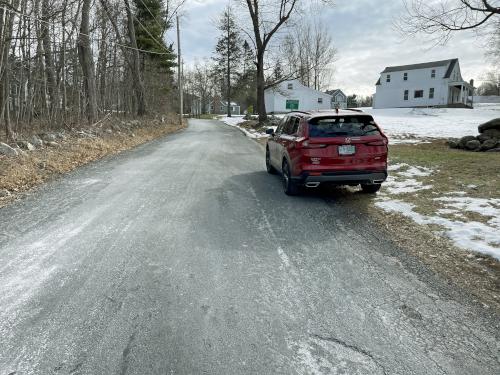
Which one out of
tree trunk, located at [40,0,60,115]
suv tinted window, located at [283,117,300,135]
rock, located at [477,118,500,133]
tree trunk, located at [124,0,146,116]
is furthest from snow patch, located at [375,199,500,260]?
tree trunk, located at [124,0,146,116]

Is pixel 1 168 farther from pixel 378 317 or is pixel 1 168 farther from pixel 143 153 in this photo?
pixel 378 317

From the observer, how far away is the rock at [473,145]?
579 inches

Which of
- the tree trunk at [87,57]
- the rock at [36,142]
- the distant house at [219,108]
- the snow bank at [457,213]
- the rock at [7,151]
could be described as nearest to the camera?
the snow bank at [457,213]

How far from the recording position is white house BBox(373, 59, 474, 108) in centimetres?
5316

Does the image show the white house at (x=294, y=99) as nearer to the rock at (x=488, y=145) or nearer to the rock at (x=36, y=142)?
the rock at (x=488, y=145)

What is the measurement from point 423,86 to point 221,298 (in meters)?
58.9

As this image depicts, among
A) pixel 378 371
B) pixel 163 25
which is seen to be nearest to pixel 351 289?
pixel 378 371

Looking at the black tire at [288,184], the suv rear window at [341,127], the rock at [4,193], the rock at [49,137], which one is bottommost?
the rock at [4,193]

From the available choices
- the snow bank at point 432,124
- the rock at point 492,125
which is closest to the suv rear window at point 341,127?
the rock at point 492,125

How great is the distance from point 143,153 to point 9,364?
40.2 feet

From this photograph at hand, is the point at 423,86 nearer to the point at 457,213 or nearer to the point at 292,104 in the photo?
the point at 292,104

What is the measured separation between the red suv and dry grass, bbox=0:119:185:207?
17.9ft

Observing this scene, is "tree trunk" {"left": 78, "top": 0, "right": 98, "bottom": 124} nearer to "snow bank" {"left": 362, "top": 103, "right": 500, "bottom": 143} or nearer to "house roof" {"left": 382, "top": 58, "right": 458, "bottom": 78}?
"snow bank" {"left": 362, "top": 103, "right": 500, "bottom": 143}

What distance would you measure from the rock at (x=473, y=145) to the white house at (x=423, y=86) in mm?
42668
